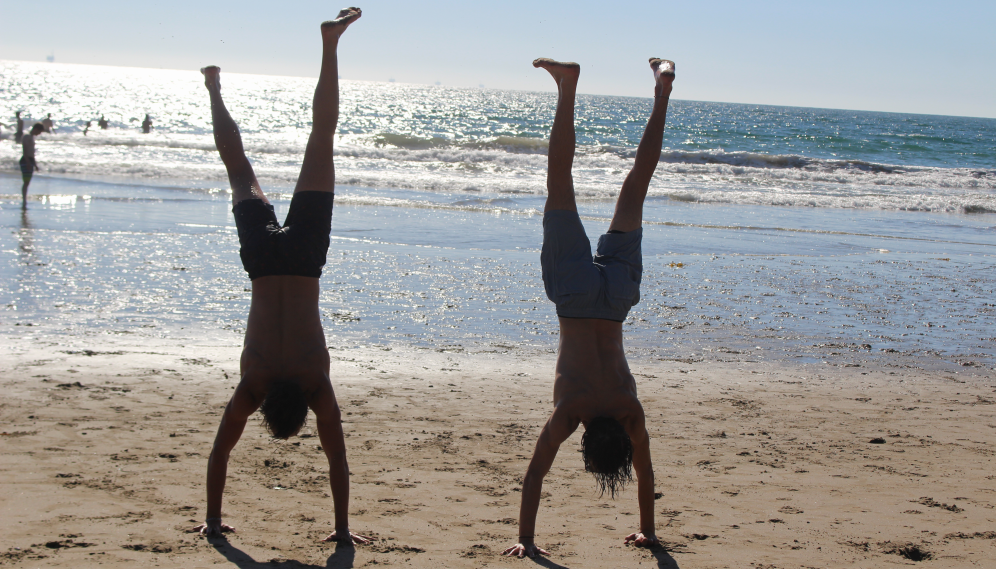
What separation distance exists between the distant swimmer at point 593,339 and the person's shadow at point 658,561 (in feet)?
0.14

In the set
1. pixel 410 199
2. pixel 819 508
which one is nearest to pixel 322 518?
pixel 819 508

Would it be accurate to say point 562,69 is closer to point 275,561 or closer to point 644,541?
point 644,541

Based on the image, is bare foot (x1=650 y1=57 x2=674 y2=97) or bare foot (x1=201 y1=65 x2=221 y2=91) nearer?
bare foot (x1=650 y1=57 x2=674 y2=97)

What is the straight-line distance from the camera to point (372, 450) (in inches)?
191

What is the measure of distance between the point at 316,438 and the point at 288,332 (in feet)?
6.11

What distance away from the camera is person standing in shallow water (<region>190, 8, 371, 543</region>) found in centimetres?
335

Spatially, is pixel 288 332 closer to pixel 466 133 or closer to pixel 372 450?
pixel 372 450

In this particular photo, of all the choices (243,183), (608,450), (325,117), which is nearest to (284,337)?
Result: (243,183)

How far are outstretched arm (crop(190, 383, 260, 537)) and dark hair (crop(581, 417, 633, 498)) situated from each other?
154 cm

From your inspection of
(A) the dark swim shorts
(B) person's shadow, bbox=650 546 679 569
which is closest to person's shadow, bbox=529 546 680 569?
(B) person's shadow, bbox=650 546 679 569

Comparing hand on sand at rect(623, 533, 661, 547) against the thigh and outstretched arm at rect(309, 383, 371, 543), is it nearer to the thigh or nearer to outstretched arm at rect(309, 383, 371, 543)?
outstretched arm at rect(309, 383, 371, 543)

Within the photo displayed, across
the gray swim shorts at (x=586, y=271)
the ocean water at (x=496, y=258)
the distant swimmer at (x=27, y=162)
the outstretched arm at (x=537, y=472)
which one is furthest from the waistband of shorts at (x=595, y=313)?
the distant swimmer at (x=27, y=162)

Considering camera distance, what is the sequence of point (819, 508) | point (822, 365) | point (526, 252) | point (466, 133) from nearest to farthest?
point (819, 508)
point (822, 365)
point (526, 252)
point (466, 133)

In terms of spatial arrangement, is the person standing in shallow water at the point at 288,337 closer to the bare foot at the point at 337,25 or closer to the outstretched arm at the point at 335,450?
the outstretched arm at the point at 335,450
